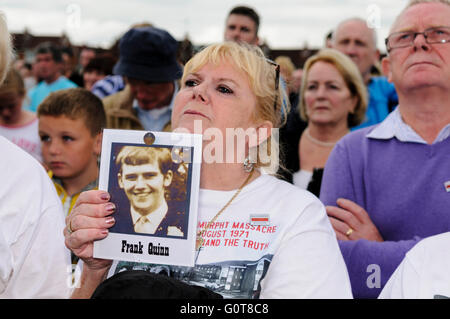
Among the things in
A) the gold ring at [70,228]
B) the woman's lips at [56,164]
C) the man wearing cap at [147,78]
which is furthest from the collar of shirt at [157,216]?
the man wearing cap at [147,78]

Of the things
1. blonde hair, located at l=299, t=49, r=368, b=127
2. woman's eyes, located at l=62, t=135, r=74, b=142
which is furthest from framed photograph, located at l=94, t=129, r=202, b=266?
blonde hair, located at l=299, t=49, r=368, b=127

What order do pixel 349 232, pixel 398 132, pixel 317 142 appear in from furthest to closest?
pixel 317 142
pixel 398 132
pixel 349 232

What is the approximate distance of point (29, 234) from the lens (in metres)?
1.77

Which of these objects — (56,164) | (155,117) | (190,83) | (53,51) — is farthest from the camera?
(53,51)

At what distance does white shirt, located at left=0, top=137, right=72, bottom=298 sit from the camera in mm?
1740

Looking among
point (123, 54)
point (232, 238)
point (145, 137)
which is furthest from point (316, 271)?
point (123, 54)

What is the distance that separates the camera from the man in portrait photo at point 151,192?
1.59m

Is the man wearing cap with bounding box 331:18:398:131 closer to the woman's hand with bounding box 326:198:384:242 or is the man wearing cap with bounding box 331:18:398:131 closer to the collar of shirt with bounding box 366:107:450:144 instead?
the collar of shirt with bounding box 366:107:450:144

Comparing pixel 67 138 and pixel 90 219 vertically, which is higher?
pixel 67 138

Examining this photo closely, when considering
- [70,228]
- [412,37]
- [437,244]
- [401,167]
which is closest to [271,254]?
[437,244]

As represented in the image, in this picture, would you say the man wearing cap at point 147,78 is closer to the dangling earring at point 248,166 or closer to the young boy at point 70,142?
the young boy at point 70,142

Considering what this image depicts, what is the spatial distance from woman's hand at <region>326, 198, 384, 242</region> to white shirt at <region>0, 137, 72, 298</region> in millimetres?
1120

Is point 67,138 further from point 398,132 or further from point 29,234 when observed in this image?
point 398,132

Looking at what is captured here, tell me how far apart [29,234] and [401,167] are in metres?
1.51
